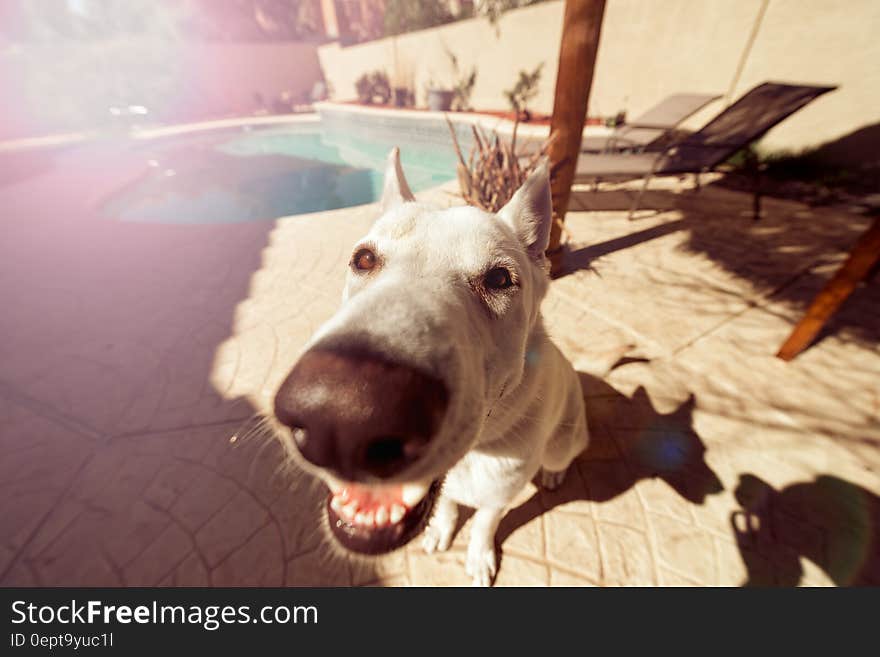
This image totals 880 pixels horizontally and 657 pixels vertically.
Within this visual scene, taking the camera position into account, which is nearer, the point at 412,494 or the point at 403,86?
the point at 412,494

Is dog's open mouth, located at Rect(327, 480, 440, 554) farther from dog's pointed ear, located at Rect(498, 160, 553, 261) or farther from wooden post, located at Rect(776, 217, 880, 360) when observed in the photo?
wooden post, located at Rect(776, 217, 880, 360)

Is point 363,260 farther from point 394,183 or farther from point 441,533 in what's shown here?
point 441,533

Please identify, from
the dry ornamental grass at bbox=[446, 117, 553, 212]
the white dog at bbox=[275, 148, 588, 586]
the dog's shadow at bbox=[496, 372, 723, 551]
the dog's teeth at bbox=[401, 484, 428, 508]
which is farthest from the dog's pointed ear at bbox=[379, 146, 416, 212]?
the dry ornamental grass at bbox=[446, 117, 553, 212]

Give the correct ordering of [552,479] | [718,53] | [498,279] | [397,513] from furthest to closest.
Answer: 1. [718,53]
2. [552,479]
3. [498,279]
4. [397,513]

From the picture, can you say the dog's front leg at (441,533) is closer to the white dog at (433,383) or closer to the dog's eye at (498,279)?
the white dog at (433,383)

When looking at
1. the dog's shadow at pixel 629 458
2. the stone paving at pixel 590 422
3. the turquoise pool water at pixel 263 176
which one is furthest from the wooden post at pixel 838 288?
the turquoise pool water at pixel 263 176

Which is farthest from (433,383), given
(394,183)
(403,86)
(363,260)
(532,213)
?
(403,86)
